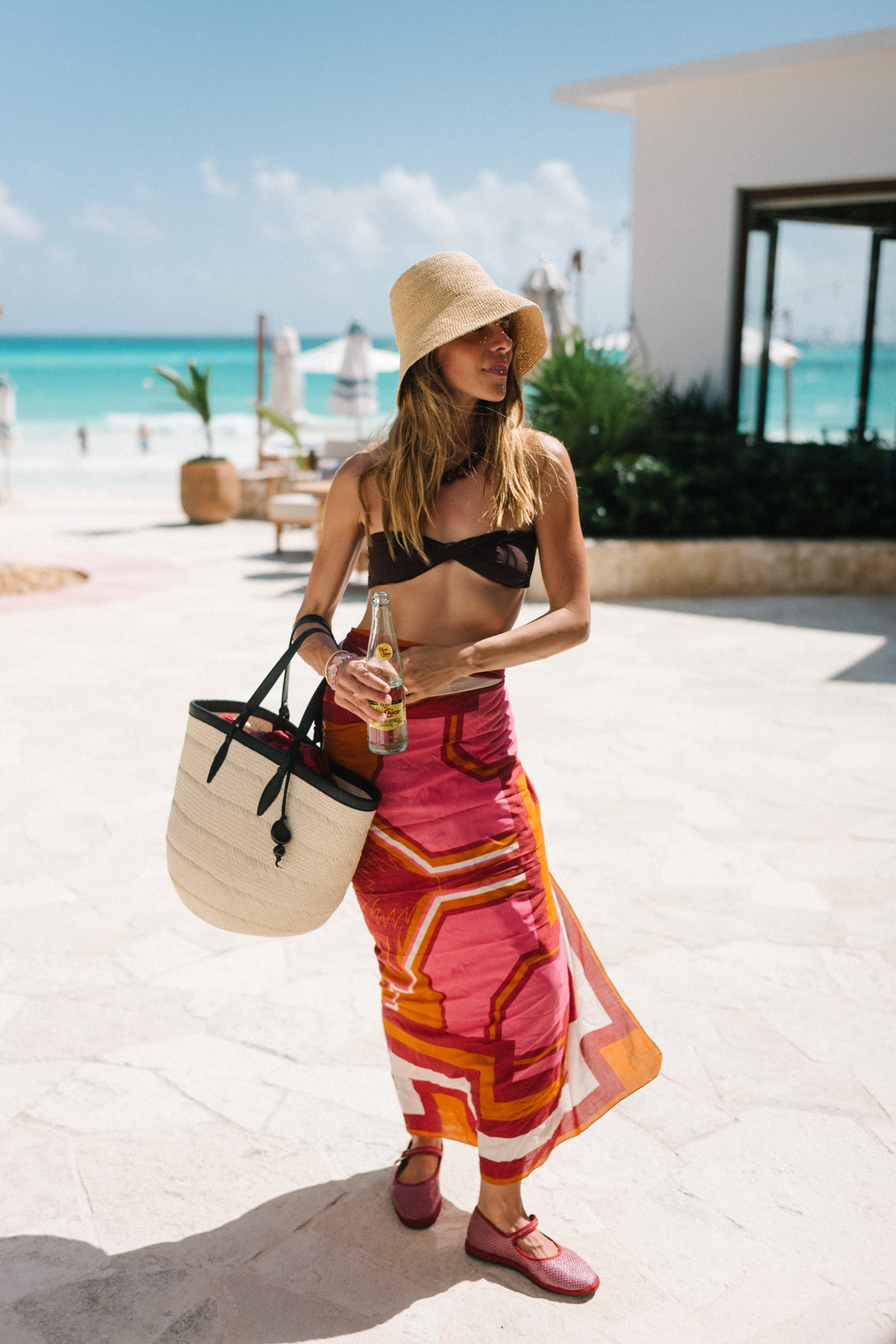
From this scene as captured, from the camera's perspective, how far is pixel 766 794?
183 inches

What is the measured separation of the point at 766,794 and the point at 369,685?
321 centimetres

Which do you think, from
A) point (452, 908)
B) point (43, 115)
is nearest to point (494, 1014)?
point (452, 908)

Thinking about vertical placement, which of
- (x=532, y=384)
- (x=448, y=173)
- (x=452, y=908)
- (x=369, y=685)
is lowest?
(x=452, y=908)

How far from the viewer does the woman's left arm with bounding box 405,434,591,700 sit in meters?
1.94

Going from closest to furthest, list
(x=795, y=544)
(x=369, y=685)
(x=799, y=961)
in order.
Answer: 1. (x=369, y=685)
2. (x=799, y=961)
3. (x=795, y=544)

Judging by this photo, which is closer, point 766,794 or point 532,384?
point 766,794

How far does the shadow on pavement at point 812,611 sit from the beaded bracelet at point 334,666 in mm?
5609

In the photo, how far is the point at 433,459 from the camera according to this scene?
204 centimetres

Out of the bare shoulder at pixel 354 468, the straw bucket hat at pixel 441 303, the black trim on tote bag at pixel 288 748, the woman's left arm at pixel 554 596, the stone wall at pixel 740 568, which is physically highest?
the straw bucket hat at pixel 441 303

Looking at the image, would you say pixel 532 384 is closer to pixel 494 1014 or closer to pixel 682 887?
pixel 682 887

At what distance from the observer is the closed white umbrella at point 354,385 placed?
571 inches

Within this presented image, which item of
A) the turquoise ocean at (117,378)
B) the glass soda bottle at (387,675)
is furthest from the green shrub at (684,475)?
the turquoise ocean at (117,378)

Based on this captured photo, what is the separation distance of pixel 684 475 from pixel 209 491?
20.6ft

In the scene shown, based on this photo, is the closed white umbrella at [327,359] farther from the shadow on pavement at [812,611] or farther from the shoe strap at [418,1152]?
the shoe strap at [418,1152]
